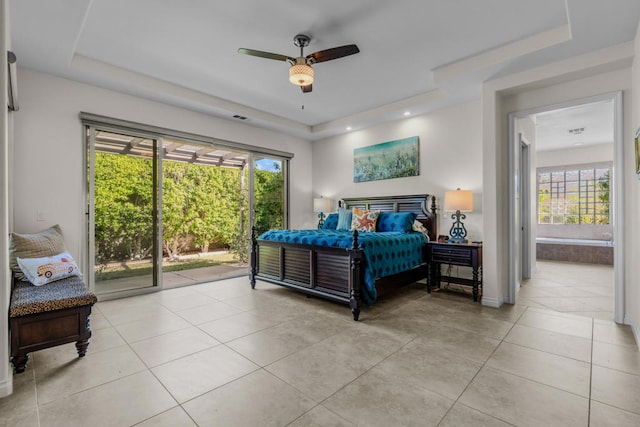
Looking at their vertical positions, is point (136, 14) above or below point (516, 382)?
above

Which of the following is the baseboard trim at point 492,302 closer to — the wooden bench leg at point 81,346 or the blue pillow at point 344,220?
the blue pillow at point 344,220

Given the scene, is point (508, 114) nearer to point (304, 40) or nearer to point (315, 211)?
point (304, 40)

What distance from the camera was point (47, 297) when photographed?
225cm

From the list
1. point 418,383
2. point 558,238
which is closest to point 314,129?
point 418,383

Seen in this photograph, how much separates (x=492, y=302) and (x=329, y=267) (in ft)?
6.54

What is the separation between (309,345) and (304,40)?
285 cm

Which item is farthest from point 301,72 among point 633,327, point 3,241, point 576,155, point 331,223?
point 576,155

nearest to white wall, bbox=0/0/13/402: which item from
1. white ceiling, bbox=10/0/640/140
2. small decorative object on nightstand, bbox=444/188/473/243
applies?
white ceiling, bbox=10/0/640/140

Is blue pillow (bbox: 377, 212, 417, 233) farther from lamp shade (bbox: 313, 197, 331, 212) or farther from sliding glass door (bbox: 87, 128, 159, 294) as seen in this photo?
sliding glass door (bbox: 87, 128, 159, 294)

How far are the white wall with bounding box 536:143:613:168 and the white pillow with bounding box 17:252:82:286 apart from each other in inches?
386

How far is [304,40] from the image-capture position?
2994 mm

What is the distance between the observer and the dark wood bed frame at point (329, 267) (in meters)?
3.28

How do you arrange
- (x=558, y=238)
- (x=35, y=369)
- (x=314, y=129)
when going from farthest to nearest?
(x=558, y=238) < (x=314, y=129) < (x=35, y=369)

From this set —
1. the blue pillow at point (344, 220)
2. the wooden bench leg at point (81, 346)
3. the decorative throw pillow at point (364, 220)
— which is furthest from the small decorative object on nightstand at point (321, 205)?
the wooden bench leg at point (81, 346)
